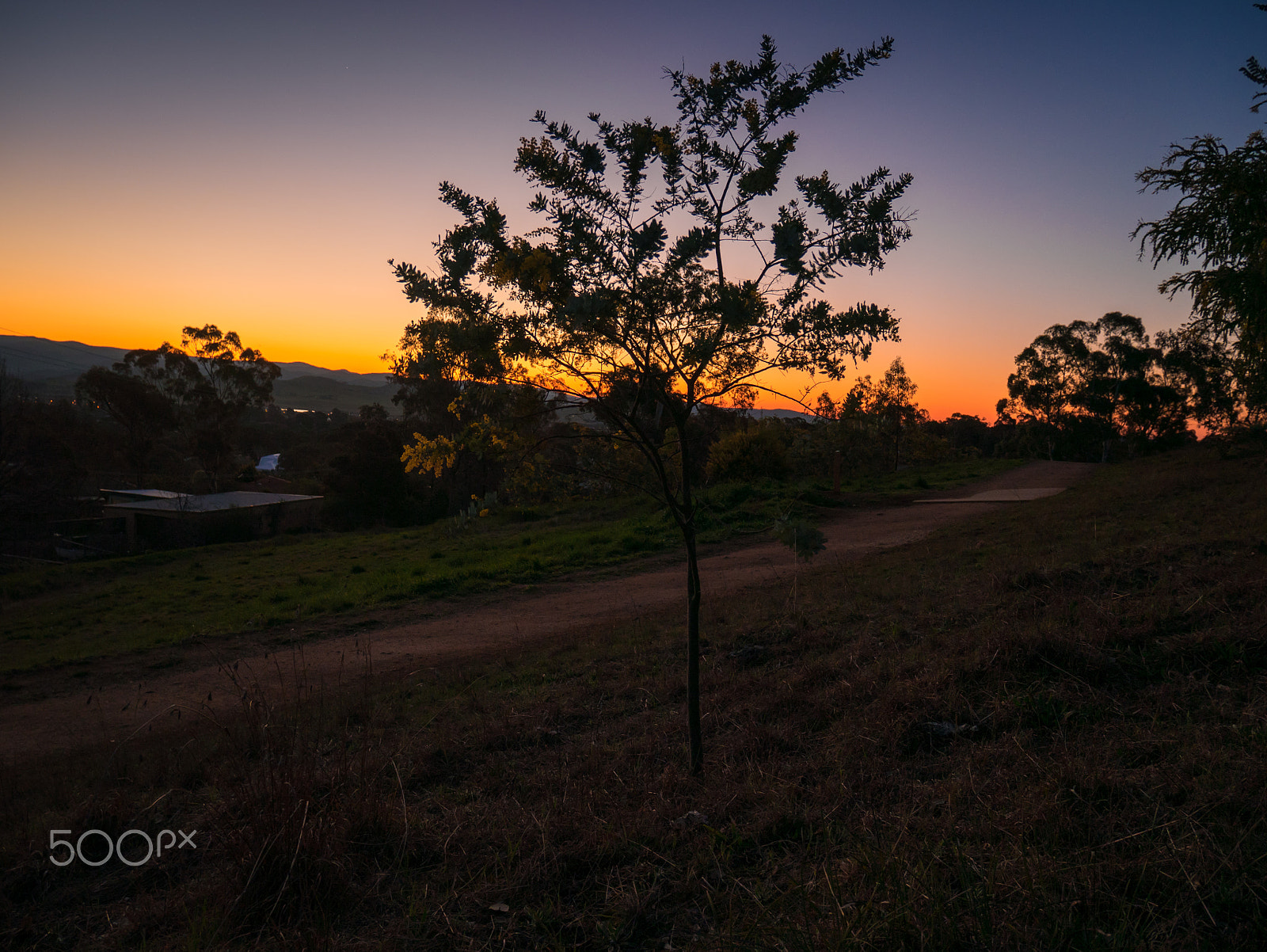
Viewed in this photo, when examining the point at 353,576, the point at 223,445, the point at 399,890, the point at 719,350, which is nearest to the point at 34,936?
the point at 399,890

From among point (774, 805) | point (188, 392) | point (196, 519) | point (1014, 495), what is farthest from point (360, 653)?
point (188, 392)

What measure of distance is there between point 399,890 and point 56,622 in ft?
42.6

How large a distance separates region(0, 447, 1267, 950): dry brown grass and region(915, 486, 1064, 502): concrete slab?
11222 millimetres

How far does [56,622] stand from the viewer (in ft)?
37.9

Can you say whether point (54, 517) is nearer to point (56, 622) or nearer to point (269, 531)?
point (269, 531)

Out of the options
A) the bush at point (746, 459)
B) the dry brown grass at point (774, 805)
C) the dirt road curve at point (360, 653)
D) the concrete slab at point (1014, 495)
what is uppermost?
the bush at point (746, 459)

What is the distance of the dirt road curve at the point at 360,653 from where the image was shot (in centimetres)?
604

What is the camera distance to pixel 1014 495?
1677 centimetres

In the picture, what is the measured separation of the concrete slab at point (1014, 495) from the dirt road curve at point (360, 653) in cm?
492

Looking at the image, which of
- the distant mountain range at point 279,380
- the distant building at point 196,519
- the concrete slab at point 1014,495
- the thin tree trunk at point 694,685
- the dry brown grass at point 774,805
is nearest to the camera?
the dry brown grass at point 774,805

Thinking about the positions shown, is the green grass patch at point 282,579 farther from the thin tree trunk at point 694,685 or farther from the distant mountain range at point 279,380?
the distant mountain range at point 279,380

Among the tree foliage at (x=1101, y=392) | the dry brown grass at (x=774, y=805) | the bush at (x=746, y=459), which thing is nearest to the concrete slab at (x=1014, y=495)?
the bush at (x=746, y=459)

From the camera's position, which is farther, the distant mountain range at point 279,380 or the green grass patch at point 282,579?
the distant mountain range at point 279,380

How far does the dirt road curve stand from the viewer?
6039mm
